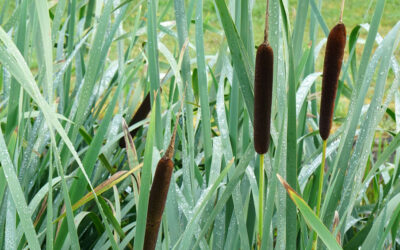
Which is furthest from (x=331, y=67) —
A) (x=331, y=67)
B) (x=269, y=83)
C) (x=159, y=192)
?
(x=159, y=192)

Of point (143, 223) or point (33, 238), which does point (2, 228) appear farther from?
point (143, 223)

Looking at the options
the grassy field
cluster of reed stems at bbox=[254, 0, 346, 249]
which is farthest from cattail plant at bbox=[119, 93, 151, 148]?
cluster of reed stems at bbox=[254, 0, 346, 249]

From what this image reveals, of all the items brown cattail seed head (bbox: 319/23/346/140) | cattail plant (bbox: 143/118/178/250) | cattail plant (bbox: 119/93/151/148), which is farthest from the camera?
cattail plant (bbox: 119/93/151/148)

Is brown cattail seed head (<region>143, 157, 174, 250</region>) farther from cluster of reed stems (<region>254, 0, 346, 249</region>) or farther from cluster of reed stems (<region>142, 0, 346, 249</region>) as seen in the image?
cluster of reed stems (<region>254, 0, 346, 249</region>)

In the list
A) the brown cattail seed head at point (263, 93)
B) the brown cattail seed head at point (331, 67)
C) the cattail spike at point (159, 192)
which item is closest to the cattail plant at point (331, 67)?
the brown cattail seed head at point (331, 67)

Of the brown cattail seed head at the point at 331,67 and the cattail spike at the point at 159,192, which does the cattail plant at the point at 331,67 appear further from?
the cattail spike at the point at 159,192

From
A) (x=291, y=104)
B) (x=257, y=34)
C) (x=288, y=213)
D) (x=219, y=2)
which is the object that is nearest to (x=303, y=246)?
(x=288, y=213)
